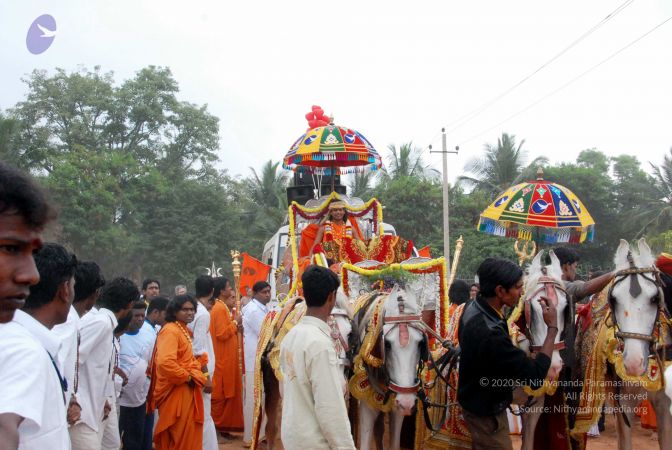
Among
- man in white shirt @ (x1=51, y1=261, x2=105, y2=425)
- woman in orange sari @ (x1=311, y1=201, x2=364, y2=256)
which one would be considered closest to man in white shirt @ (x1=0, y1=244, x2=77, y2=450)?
man in white shirt @ (x1=51, y1=261, x2=105, y2=425)

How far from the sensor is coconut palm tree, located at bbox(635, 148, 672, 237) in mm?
27031

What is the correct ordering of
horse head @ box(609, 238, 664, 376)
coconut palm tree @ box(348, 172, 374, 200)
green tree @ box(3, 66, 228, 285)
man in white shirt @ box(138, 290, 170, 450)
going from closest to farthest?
horse head @ box(609, 238, 664, 376)
man in white shirt @ box(138, 290, 170, 450)
green tree @ box(3, 66, 228, 285)
coconut palm tree @ box(348, 172, 374, 200)

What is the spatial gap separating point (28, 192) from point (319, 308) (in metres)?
2.27

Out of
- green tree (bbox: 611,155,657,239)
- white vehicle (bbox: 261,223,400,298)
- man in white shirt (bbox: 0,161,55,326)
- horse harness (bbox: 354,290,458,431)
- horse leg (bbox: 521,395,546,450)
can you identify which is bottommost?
horse leg (bbox: 521,395,546,450)

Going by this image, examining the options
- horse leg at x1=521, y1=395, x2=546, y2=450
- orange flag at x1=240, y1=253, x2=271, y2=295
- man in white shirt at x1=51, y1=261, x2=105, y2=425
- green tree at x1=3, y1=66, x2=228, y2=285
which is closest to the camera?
man in white shirt at x1=51, y1=261, x2=105, y2=425

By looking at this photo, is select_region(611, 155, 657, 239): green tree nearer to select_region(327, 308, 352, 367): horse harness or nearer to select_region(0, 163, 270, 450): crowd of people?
select_region(0, 163, 270, 450): crowd of people

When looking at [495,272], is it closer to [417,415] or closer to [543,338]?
[543,338]

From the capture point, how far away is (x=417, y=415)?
646 cm

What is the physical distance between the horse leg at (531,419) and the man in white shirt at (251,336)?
4466mm

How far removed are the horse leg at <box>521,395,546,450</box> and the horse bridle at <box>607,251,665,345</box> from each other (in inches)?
33.8

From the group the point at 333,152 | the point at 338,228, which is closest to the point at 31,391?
the point at 338,228

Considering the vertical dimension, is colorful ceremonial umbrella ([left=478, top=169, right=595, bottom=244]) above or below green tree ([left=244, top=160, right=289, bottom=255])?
below

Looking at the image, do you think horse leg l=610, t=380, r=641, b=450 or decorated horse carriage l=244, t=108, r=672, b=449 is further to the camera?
horse leg l=610, t=380, r=641, b=450

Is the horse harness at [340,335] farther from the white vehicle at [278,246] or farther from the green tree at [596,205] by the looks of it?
the green tree at [596,205]
